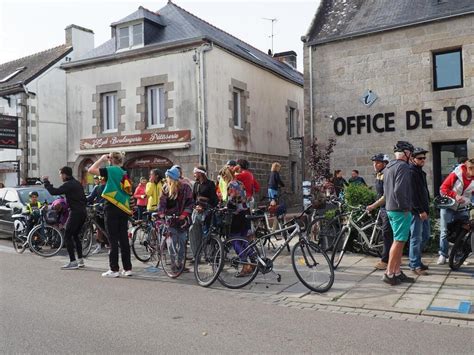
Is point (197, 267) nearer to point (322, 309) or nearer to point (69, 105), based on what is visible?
point (322, 309)

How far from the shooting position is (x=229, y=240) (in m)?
6.71

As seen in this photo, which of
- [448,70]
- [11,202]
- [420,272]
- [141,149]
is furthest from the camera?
[141,149]

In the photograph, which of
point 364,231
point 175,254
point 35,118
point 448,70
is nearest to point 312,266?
point 364,231

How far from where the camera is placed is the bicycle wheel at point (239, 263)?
6.62 meters

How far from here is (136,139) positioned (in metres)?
17.5

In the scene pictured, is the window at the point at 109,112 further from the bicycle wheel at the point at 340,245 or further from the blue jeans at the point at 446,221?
the blue jeans at the point at 446,221

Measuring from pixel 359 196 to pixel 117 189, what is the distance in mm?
4324

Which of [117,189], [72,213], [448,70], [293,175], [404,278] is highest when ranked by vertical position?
[448,70]

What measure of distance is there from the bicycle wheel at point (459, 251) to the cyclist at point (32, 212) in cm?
844

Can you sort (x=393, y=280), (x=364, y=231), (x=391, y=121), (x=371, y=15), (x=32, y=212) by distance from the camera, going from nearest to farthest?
(x=393, y=280) → (x=364, y=231) → (x=32, y=212) → (x=391, y=121) → (x=371, y=15)

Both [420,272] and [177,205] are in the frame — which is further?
[177,205]

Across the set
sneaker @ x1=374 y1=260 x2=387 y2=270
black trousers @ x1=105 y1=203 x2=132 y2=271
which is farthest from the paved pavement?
black trousers @ x1=105 y1=203 x2=132 y2=271

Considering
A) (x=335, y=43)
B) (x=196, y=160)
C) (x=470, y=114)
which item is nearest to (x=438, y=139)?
(x=470, y=114)

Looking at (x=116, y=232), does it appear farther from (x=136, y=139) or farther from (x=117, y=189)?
(x=136, y=139)
